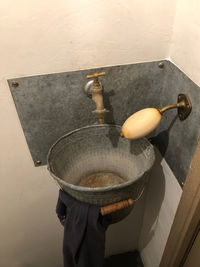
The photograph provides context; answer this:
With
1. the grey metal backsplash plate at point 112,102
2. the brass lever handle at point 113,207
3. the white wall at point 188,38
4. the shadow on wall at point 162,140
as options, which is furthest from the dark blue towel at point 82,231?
the white wall at point 188,38

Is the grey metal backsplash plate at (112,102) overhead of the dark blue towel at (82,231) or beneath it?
overhead

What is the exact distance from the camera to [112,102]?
31.1 inches

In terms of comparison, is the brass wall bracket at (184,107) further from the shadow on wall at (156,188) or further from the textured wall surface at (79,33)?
the textured wall surface at (79,33)

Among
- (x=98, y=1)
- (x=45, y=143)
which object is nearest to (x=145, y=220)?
(x=45, y=143)

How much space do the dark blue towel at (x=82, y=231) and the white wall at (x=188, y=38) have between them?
1.57 feet

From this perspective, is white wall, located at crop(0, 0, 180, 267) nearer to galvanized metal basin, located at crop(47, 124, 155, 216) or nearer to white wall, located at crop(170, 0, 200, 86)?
white wall, located at crop(170, 0, 200, 86)

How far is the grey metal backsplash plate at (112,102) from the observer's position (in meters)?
0.68

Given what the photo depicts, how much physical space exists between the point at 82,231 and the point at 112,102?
43 centimetres

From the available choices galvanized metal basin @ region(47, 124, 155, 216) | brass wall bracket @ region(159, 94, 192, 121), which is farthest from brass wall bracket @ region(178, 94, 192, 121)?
galvanized metal basin @ region(47, 124, 155, 216)

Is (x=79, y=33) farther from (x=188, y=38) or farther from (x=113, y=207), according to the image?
(x=113, y=207)

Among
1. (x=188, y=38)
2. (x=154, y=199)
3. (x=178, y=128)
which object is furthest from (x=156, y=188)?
(x=188, y=38)

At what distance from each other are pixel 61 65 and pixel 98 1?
20 cm

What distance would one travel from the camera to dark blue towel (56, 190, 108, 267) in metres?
0.66

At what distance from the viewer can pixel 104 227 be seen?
0.71 m
